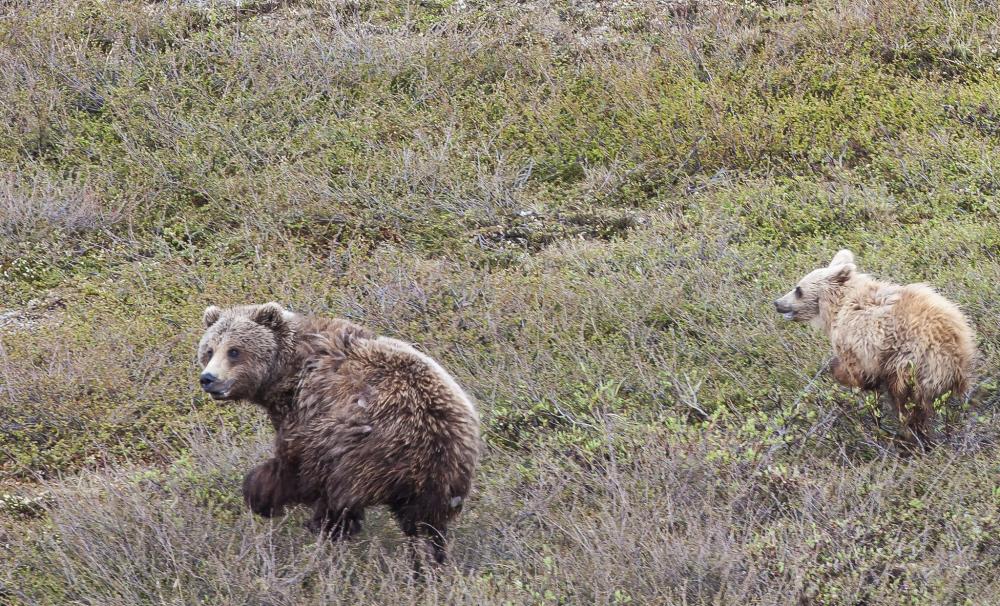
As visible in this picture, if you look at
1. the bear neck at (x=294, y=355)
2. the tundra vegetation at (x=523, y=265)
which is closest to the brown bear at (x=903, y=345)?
the tundra vegetation at (x=523, y=265)

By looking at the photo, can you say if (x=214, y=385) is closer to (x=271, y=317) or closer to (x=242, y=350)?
(x=242, y=350)

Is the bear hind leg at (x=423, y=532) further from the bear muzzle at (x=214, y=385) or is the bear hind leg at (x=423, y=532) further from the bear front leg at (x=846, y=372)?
the bear front leg at (x=846, y=372)

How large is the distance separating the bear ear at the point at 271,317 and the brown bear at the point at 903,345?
3241mm

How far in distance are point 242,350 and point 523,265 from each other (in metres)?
3.87

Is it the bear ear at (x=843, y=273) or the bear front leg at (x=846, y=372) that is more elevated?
the bear ear at (x=843, y=273)

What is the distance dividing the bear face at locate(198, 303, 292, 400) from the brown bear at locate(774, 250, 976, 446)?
3.26 meters

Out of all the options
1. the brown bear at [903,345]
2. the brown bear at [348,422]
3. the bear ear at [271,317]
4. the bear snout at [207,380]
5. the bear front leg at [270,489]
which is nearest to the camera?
the brown bear at [348,422]

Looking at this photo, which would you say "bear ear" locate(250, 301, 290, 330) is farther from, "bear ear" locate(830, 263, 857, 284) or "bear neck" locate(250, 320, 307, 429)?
"bear ear" locate(830, 263, 857, 284)

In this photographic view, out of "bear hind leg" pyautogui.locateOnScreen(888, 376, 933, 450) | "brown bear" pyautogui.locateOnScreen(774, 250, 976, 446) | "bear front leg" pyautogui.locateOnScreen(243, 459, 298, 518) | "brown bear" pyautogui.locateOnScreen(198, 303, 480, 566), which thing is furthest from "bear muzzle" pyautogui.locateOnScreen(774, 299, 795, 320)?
"bear front leg" pyautogui.locateOnScreen(243, 459, 298, 518)

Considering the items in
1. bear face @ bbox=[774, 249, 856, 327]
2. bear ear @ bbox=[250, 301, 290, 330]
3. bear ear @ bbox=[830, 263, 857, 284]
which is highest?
bear ear @ bbox=[250, 301, 290, 330]

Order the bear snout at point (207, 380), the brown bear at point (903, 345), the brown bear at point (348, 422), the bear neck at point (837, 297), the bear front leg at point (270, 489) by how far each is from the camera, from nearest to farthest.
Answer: the brown bear at point (348, 422), the bear front leg at point (270, 489), the bear snout at point (207, 380), the brown bear at point (903, 345), the bear neck at point (837, 297)

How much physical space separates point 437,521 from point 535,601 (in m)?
0.65

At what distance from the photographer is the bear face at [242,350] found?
535 centimetres

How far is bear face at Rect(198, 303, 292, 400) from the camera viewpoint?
17.6 ft
